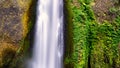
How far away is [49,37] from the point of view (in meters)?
6.58

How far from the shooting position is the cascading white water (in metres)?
6.52

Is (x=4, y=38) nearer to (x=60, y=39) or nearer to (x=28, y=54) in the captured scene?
(x=28, y=54)

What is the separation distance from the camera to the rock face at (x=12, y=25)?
648cm

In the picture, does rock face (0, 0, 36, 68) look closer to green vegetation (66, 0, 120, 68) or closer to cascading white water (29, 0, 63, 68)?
cascading white water (29, 0, 63, 68)

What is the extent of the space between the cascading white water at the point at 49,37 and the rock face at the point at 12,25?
345 mm

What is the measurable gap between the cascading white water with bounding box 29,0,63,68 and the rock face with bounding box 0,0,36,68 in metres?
0.34

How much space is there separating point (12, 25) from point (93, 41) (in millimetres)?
2043

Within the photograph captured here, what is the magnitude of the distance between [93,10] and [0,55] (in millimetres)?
2562

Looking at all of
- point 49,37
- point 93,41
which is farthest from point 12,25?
point 93,41

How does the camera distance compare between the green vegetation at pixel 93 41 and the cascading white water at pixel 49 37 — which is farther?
the cascading white water at pixel 49 37

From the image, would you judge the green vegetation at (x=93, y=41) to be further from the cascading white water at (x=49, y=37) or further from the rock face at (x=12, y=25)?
the rock face at (x=12, y=25)

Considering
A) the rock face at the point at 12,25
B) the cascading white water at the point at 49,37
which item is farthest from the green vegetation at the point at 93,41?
the rock face at the point at 12,25

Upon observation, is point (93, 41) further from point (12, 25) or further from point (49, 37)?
point (12, 25)

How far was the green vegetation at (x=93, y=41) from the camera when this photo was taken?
641 cm
